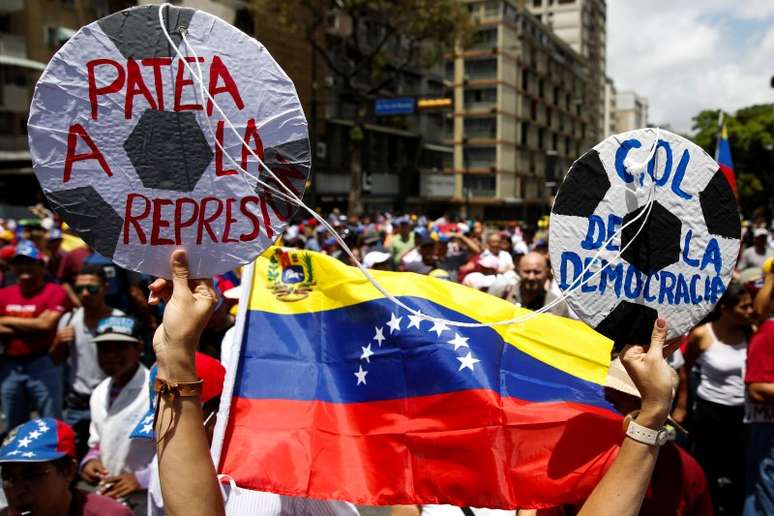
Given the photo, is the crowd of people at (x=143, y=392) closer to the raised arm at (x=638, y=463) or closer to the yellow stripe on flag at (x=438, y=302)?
the raised arm at (x=638, y=463)

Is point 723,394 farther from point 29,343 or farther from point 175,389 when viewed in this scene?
point 29,343

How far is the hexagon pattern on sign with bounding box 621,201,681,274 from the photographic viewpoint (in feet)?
6.08

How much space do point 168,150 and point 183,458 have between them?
30.5 inches

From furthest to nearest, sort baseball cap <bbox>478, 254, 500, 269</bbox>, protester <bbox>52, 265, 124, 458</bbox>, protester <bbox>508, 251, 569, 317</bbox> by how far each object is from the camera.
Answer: baseball cap <bbox>478, 254, 500, 269</bbox>, protester <bbox>508, 251, 569, 317</bbox>, protester <bbox>52, 265, 124, 458</bbox>

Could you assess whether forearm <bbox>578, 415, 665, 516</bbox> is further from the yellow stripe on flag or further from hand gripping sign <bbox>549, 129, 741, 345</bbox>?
the yellow stripe on flag

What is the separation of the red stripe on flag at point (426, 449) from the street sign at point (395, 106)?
917 inches

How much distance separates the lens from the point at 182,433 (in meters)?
1.48

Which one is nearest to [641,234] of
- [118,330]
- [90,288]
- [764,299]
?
[764,299]

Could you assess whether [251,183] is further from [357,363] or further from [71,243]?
[71,243]

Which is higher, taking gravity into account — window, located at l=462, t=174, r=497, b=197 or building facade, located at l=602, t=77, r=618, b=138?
building facade, located at l=602, t=77, r=618, b=138

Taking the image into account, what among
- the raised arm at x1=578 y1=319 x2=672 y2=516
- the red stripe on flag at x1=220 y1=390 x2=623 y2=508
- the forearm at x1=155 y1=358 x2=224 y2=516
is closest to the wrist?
the raised arm at x1=578 y1=319 x2=672 y2=516

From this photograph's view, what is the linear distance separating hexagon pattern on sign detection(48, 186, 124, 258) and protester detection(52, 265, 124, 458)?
9.92 feet

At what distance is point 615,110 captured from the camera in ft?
337

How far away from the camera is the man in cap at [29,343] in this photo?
5031 mm
